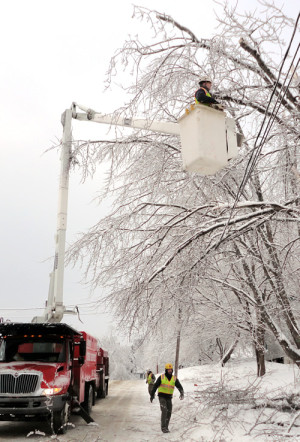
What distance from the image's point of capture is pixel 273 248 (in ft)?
34.3

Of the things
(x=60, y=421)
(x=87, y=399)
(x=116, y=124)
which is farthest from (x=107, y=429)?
(x=116, y=124)

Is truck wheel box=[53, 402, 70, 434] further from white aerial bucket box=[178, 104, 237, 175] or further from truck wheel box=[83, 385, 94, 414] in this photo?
white aerial bucket box=[178, 104, 237, 175]

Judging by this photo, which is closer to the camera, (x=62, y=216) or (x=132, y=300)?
(x=132, y=300)

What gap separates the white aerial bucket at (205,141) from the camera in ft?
14.8

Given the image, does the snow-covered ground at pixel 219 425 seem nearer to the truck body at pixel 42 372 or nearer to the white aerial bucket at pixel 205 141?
the truck body at pixel 42 372

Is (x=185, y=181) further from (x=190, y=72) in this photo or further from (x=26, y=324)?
(x=26, y=324)

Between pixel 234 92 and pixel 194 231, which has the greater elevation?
pixel 234 92

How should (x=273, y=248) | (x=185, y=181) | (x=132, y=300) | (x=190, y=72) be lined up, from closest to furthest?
(x=190, y=72) → (x=132, y=300) → (x=185, y=181) → (x=273, y=248)

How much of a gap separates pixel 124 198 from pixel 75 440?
513 centimetres

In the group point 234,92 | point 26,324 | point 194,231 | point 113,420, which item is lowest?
point 113,420

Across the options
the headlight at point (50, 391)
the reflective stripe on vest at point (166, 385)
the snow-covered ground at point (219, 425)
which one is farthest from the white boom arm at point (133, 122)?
the headlight at point (50, 391)

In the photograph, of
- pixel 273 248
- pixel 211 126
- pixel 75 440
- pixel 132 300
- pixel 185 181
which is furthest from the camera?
pixel 273 248

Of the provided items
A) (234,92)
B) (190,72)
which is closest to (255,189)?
(234,92)

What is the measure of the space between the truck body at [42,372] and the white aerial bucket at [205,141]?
21.3 ft
